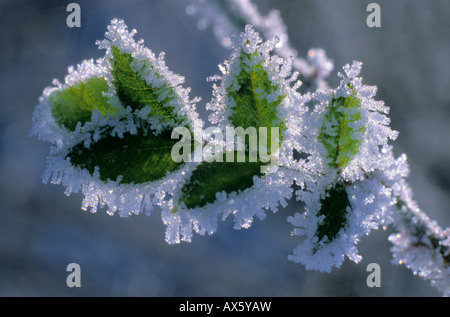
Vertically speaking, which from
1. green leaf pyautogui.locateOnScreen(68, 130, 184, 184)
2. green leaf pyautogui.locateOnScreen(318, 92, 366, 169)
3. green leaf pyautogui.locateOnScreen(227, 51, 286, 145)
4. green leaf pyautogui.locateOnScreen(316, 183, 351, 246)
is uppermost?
green leaf pyautogui.locateOnScreen(227, 51, 286, 145)

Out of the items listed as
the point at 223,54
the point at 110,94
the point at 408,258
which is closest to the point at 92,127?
the point at 110,94

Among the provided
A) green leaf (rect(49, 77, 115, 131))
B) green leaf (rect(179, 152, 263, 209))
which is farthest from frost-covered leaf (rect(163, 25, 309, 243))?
green leaf (rect(49, 77, 115, 131))

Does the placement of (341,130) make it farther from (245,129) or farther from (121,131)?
(121,131)

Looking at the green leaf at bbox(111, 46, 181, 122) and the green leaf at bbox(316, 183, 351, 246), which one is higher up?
the green leaf at bbox(111, 46, 181, 122)

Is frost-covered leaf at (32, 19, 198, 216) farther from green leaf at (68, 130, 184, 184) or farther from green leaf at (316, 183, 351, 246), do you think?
green leaf at (316, 183, 351, 246)

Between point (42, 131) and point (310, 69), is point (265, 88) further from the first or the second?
point (310, 69)

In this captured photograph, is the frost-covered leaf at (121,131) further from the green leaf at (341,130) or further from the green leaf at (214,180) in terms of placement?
the green leaf at (341,130)

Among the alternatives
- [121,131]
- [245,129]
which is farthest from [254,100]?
[121,131]
